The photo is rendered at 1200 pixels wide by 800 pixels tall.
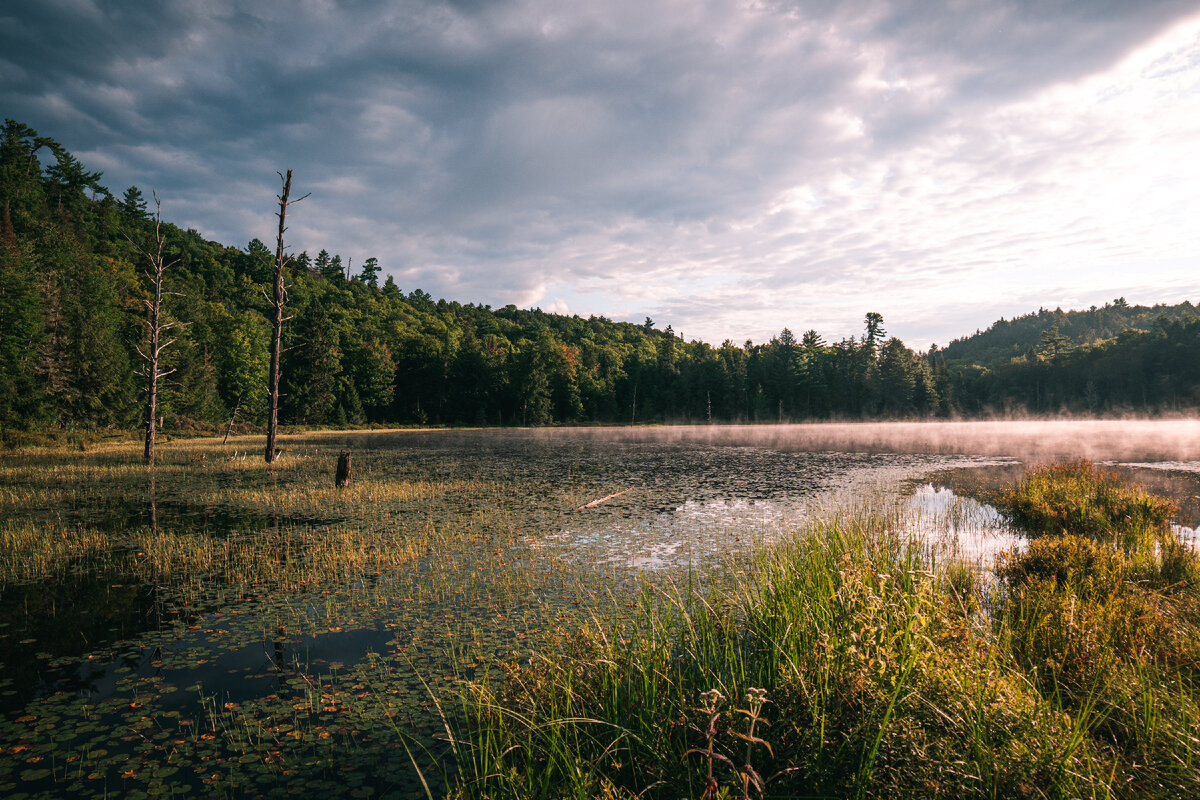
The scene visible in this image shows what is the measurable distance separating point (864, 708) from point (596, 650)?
2756 millimetres

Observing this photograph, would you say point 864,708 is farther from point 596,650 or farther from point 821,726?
point 596,650

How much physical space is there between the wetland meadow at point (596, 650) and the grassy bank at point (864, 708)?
4cm

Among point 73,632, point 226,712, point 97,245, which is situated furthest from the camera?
point 97,245

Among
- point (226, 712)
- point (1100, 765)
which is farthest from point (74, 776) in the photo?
point (1100, 765)

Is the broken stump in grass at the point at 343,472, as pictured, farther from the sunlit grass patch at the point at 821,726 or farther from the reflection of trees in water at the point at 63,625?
the sunlit grass patch at the point at 821,726

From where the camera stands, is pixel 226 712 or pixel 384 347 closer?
pixel 226 712

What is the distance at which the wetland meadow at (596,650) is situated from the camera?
135 inches

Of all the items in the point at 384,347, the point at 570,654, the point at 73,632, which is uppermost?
the point at 384,347

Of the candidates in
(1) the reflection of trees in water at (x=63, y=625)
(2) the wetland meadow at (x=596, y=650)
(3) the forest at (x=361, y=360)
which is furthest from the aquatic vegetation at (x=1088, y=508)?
(3) the forest at (x=361, y=360)

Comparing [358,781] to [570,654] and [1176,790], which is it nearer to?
[570,654]

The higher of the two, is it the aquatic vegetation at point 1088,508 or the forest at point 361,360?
the forest at point 361,360

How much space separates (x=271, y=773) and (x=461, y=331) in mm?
117813

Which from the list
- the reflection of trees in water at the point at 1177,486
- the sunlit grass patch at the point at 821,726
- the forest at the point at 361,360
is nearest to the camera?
the sunlit grass patch at the point at 821,726

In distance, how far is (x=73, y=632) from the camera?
7.29 meters
